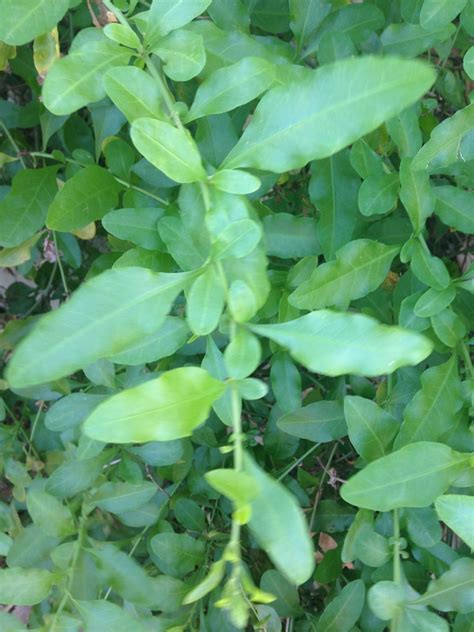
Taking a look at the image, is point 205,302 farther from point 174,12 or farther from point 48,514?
point 48,514

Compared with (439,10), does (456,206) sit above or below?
below

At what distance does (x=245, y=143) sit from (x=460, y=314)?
0.33 metres

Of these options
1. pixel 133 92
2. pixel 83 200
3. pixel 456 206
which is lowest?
pixel 456 206

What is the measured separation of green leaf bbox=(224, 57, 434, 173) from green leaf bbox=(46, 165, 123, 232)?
23cm

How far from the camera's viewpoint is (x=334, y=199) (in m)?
0.69

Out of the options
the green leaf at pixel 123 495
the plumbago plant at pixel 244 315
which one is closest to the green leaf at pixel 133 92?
the plumbago plant at pixel 244 315

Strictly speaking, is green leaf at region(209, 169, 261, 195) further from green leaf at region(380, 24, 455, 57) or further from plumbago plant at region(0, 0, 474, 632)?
green leaf at region(380, 24, 455, 57)

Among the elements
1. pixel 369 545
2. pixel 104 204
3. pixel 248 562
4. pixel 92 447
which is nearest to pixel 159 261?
pixel 104 204

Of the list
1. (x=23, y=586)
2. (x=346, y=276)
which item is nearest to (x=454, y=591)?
(x=346, y=276)

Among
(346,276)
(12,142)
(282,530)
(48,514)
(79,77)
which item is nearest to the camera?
(282,530)

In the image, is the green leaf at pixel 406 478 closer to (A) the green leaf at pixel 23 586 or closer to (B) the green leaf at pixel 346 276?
(B) the green leaf at pixel 346 276

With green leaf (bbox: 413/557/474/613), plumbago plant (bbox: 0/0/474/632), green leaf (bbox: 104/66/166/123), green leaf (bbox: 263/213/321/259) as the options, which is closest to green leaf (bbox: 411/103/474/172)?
plumbago plant (bbox: 0/0/474/632)

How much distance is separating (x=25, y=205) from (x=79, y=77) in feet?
0.97

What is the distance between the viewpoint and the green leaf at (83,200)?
0.68m
